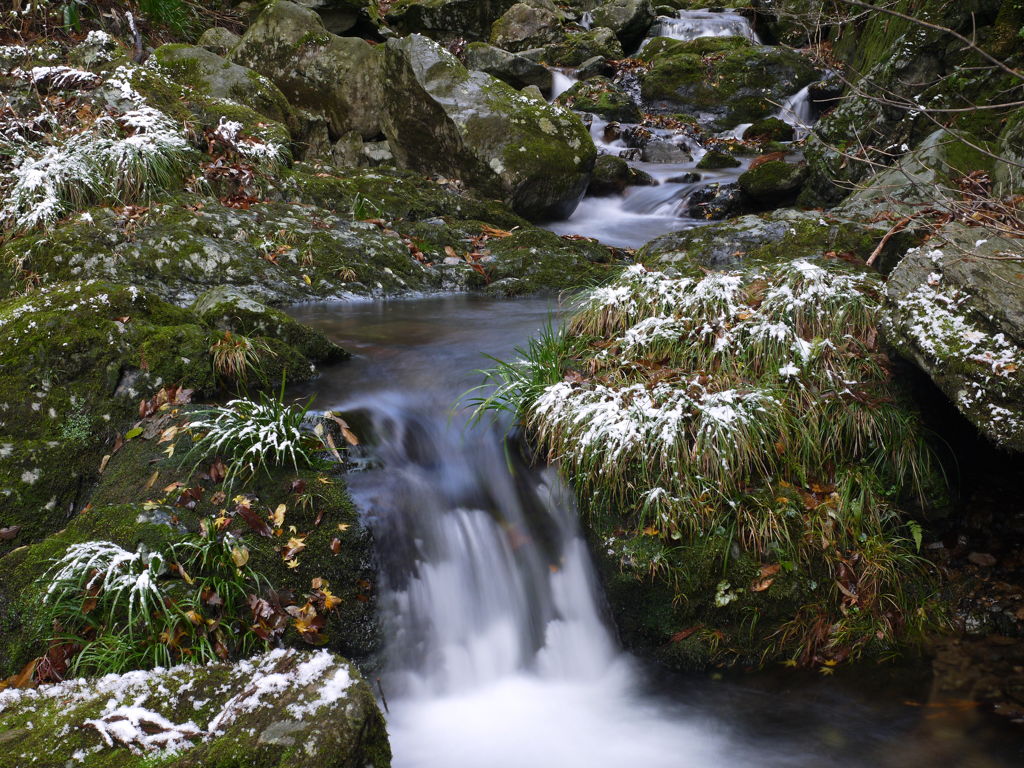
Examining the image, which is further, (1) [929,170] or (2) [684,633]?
(1) [929,170]

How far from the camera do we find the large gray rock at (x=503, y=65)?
48.9ft

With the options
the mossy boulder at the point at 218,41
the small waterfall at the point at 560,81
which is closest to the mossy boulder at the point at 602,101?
the small waterfall at the point at 560,81

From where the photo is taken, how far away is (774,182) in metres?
9.36

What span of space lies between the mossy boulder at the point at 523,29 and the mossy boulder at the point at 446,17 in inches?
13.0

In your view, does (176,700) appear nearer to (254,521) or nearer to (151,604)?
(151,604)

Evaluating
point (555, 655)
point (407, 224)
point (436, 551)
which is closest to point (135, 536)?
point (436, 551)

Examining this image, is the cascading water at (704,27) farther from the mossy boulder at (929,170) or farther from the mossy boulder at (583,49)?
the mossy boulder at (929,170)

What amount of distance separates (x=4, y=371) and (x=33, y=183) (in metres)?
4.01

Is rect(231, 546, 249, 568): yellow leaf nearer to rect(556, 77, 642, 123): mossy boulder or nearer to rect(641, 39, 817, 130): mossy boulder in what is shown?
rect(556, 77, 642, 123): mossy boulder

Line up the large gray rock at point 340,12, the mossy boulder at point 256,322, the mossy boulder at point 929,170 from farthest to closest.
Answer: the large gray rock at point 340,12 → the mossy boulder at point 929,170 → the mossy boulder at point 256,322

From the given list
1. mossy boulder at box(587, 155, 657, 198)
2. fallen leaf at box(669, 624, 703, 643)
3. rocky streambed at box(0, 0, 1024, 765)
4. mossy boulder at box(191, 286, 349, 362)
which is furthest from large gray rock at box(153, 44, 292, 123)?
fallen leaf at box(669, 624, 703, 643)

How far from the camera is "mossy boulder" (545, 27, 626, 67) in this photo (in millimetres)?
18234

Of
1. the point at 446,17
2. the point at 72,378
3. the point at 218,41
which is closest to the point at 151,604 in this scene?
the point at 72,378

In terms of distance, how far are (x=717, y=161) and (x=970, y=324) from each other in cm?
947
